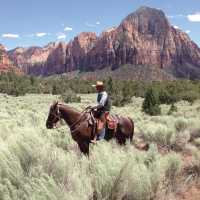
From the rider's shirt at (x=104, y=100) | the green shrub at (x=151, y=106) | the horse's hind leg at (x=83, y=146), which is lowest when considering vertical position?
the green shrub at (x=151, y=106)

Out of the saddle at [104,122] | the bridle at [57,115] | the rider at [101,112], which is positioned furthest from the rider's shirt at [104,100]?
the bridle at [57,115]

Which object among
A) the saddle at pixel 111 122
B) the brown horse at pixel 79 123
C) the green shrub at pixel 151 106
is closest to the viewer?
the brown horse at pixel 79 123

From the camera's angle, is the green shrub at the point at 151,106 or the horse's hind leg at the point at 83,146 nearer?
the horse's hind leg at the point at 83,146

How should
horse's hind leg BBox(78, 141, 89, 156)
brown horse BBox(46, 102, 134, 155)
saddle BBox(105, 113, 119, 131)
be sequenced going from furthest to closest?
saddle BBox(105, 113, 119, 131), brown horse BBox(46, 102, 134, 155), horse's hind leg BBox(78, 141, 89, 156)

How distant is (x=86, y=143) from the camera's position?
9570mm

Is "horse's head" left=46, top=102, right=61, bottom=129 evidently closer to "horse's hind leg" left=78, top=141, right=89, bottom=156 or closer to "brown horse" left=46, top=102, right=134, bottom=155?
"brown horse" left=46, top=102, right=134, bottom=155

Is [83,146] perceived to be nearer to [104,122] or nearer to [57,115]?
[104,122]

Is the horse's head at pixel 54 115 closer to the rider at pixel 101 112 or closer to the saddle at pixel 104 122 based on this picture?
the saddle at pixel 104 122

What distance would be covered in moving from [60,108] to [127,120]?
240 cm

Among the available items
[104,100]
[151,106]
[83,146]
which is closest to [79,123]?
[83,146]

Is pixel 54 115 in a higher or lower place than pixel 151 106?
higher

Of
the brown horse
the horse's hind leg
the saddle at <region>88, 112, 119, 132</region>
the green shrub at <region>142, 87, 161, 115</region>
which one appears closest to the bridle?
the brown horse

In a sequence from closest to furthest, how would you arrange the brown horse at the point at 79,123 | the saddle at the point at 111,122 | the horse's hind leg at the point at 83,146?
the horse's hind leg at the point at 83,146
the brown horse at the point at 79,123
the saddle at the point at 111,122

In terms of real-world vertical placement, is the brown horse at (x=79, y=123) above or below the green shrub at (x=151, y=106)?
above
